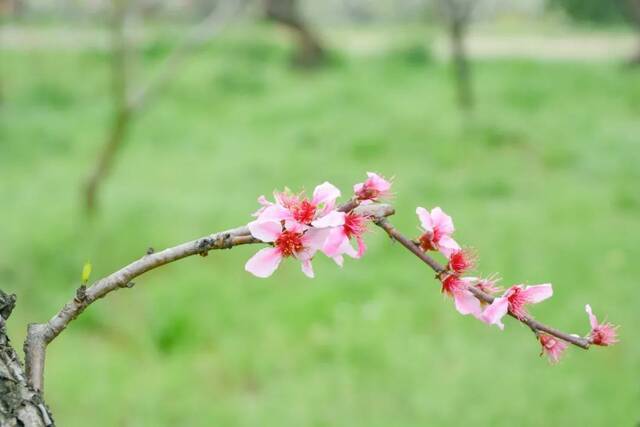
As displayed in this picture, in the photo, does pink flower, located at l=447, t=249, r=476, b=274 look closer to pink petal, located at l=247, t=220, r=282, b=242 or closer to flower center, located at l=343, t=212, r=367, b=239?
flower center, located at l=343, t=212, r=367, b=239

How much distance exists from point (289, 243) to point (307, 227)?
3 centimetres

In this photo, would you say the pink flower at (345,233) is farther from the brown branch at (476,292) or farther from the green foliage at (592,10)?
the green foliage at (592,10)

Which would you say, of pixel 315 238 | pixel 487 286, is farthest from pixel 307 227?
pixel 487 286

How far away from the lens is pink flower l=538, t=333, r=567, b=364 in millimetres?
1087

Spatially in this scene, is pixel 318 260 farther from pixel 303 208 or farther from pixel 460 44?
pixel 460 44

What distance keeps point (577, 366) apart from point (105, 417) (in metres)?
2.22

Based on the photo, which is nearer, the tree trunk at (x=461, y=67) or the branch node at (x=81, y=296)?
the branch node at (x=81, y=296)

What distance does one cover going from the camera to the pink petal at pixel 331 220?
101cm

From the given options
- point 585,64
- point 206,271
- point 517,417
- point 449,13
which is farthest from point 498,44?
point 517,417

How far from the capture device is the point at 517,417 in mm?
3641

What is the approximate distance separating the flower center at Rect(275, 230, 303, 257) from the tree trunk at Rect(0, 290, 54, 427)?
34cm

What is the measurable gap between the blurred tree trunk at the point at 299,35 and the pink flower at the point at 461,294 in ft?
41.3

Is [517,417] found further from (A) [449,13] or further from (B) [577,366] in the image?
(A) [449,13]

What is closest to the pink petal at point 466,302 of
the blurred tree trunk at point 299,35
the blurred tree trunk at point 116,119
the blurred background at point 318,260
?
the blurred background at point 318,260
